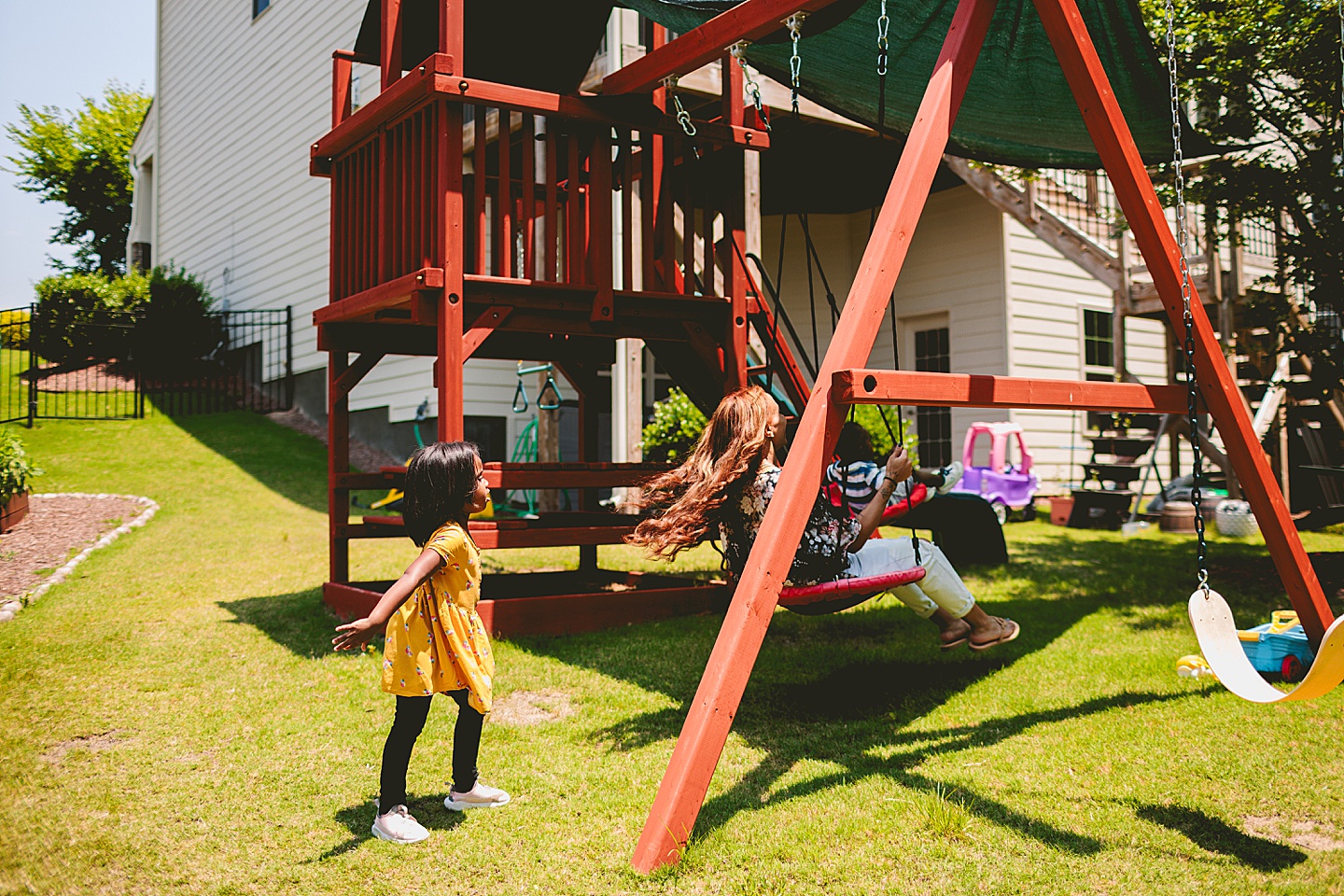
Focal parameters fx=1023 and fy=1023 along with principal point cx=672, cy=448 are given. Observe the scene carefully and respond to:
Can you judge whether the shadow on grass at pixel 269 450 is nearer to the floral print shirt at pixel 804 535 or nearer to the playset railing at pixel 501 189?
the playset railing at pixel 501 189

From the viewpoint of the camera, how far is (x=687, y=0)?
4898mm

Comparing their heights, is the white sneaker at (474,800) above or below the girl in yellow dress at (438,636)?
below

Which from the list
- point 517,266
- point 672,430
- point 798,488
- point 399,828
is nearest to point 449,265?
point 517,266

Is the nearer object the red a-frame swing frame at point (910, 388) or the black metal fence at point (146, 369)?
the red a-frame swing frame at point (910, 388)

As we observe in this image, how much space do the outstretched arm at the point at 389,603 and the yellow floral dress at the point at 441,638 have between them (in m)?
0.07

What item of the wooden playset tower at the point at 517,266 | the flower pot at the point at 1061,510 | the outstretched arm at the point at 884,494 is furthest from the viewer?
the flower pot at the point at 1061,510

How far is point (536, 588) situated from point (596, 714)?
2.72 m

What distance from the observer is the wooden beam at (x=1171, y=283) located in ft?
13.2

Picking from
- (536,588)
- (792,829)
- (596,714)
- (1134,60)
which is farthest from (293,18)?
(792,829)

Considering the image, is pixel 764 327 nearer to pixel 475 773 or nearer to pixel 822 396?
pixel 822 396

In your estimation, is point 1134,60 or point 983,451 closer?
point 1134,60

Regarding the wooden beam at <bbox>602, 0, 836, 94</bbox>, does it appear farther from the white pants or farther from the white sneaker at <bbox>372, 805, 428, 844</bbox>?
the white sneaker at <bbox>372, 805, 428, 844</bbox>

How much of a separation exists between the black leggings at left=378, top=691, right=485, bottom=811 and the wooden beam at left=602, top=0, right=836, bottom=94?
3.08 meters

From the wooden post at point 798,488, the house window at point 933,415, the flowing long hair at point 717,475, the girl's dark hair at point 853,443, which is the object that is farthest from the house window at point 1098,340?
the wooden post at point 798,488
